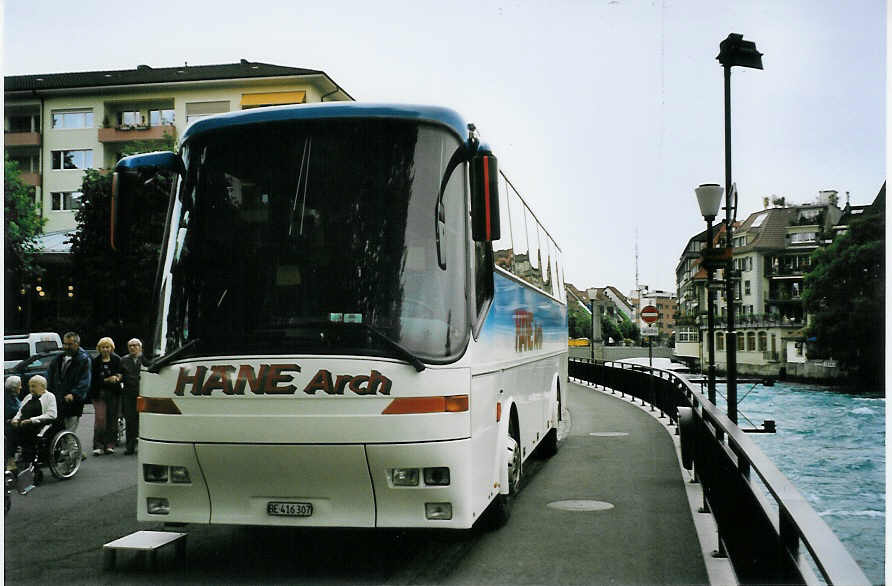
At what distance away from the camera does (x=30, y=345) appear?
24.0 meters

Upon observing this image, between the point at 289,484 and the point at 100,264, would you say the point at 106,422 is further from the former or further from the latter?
the point at 100,264

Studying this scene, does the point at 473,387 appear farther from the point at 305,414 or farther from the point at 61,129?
the point at 61,129

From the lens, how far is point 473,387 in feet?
21.9

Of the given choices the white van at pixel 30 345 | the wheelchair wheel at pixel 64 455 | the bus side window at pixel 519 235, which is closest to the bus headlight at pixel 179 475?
the bus side window at pixel 519 235

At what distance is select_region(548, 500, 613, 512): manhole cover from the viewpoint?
9430mm

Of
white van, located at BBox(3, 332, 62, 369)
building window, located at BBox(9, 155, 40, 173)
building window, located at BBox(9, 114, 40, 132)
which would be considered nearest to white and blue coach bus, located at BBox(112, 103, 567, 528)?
building window, located at BBox(9, 114, 40, 132)

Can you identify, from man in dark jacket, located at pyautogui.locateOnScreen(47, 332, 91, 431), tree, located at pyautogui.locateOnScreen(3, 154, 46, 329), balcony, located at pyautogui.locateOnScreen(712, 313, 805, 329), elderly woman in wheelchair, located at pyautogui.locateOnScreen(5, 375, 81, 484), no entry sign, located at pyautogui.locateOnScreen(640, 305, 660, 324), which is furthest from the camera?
no entry sign, located at pyautogui.locateOnScreen(640, 305, 660, 324)

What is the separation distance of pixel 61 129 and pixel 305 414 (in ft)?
46.5

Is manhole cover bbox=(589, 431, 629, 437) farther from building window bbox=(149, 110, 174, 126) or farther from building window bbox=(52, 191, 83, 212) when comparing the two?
Answer: building window bbox=(149, 110, 174, 126)

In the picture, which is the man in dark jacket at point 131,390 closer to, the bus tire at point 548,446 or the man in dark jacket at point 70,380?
the man in dark jacket at point 70,380

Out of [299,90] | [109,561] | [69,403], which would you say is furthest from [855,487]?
[109,561]

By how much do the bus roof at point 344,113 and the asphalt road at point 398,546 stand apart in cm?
315

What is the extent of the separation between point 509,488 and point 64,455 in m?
6.04

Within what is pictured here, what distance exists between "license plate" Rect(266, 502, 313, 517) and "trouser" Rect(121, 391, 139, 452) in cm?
841
